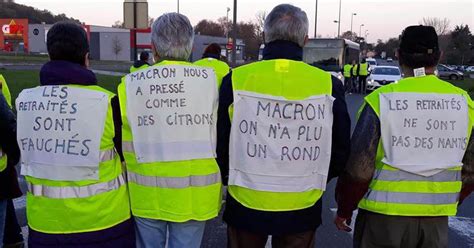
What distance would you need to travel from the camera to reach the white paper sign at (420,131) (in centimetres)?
273

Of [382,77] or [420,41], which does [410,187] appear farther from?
[382,77]

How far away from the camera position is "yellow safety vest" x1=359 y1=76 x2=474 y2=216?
9.08 ft

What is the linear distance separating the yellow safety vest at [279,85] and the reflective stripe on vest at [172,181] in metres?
0.20

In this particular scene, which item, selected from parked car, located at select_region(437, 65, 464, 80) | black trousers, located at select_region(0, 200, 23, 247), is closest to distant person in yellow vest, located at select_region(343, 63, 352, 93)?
black trousers, located at select_region(0, 200, 23, 247)

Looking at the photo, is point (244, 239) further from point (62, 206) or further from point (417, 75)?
point (417, 75)

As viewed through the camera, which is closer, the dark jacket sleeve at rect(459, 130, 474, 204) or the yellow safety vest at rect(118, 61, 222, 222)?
the yellow safety vest at rect(118, 61, 222, 222)

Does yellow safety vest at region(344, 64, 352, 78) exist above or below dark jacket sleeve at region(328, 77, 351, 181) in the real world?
below

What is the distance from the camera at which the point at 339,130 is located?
277 centimetres

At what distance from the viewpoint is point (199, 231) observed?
2865 millimetres

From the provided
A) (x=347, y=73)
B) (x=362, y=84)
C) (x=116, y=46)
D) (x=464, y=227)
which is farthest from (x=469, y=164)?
(x=116, y=46)

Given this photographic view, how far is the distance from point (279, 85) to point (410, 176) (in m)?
0.91

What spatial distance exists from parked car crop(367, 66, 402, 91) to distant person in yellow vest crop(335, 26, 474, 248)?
74.6ft

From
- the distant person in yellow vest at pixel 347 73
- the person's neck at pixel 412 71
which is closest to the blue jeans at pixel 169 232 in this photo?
the person's neck at pixel 412 71

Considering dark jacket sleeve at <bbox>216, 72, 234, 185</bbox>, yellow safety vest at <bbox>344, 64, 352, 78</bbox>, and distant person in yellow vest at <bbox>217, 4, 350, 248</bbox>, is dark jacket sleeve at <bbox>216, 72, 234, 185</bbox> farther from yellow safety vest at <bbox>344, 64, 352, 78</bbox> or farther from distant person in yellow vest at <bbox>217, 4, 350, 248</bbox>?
yellow safety vest at <bbox>344, 64, 352, 78</bbox>
